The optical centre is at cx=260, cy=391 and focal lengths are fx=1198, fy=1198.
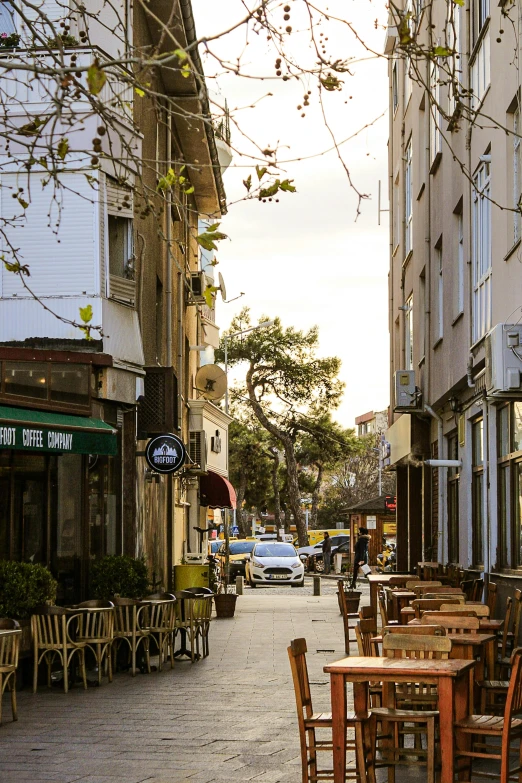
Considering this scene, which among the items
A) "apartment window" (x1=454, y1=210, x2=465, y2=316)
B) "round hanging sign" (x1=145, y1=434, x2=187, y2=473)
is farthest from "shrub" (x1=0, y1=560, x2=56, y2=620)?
"apartment window" (x1=454, y1=210, x2=465, y2=316)

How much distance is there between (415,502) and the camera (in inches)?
1115

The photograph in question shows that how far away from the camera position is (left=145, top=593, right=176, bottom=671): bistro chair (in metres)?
14.8

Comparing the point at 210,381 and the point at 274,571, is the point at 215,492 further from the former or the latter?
the point at 274,571

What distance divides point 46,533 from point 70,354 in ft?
7.94

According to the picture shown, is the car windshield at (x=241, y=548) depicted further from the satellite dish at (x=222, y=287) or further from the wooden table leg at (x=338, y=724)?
the wooden table leg at (x=338, y=724)

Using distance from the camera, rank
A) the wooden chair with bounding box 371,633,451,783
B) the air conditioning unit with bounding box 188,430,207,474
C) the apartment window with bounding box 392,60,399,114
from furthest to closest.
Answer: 1. the apartment window with bounding box 392,60,399,114
2. the air conditioning unit with bounding box 188,430,207,474
3. the wooden chair with bounding box 371,633,451,783

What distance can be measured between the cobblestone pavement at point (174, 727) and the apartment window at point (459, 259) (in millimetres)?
5957

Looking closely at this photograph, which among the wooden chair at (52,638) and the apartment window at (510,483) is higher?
the apartment window at (510,483)

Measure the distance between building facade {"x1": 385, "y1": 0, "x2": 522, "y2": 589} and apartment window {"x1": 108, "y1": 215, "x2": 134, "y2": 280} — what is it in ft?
16.4

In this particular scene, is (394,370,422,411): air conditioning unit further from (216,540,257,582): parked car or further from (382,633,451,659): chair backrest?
(216,540,257,582): parked car

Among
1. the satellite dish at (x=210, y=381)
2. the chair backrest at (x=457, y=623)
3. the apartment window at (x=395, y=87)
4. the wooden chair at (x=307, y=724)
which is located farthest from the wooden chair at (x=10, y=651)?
the apartment window at (x=395, y=87)

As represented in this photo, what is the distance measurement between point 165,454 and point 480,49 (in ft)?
25.2

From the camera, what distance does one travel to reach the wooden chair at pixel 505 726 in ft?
22.3

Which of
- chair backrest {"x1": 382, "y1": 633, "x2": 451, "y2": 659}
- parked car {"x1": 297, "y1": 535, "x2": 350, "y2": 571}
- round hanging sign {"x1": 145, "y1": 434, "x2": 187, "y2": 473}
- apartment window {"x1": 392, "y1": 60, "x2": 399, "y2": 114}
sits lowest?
parked car {"x1": 297, "y1": 535, "x2": 350, "y2": 571}
